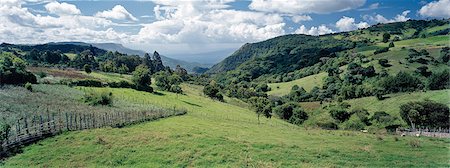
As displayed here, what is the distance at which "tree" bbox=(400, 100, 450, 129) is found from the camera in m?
61.2

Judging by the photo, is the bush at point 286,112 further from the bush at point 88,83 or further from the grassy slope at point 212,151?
the grassy slope at point 212,151

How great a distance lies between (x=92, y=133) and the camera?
3509 cm

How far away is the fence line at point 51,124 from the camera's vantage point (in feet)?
97.5

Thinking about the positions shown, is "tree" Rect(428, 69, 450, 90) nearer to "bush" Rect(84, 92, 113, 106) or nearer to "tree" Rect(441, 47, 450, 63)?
"tree" Rect(441, 47, 450, 63)

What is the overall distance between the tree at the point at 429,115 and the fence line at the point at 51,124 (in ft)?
152

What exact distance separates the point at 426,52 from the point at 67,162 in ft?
529

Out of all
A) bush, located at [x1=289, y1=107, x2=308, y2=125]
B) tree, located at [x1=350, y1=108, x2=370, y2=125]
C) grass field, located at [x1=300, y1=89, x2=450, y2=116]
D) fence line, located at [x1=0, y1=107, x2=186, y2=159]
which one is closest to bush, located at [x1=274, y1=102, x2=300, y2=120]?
bush, located at [x1=289, y1=107, x2=308, y2=125]

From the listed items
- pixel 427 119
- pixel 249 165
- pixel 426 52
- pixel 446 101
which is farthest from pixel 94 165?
pixel 426 52

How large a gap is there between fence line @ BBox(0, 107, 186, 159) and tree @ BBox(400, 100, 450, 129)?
4646 centimetres

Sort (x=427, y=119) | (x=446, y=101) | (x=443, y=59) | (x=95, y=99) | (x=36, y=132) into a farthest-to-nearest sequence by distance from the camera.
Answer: (x=443, y=59)
(x=446, y=101)
(x=427, y=119)
(x=95, y=99)
(x=36, y=132)

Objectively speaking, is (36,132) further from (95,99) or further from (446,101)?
(446,101)

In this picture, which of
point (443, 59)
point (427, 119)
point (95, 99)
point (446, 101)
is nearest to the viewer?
point (95, 99)

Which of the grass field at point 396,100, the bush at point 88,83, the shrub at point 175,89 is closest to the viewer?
the grass field at point 396,100

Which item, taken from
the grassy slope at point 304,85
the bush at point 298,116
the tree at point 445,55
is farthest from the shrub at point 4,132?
the tree at point 445,55
